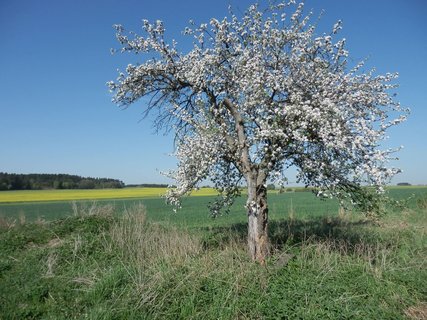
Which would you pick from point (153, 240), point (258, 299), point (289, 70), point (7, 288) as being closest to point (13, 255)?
point (7, 288)

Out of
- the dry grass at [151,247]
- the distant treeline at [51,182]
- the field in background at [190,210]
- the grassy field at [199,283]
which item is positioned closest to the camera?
the grassy field at [199,283]

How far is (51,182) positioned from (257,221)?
71.1 meters

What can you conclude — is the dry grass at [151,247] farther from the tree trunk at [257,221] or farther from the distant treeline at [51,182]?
the distant treeline at [51,182]

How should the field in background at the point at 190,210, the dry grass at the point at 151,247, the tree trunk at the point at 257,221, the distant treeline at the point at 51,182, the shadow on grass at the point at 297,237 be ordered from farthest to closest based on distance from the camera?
the distant treeline at the point at 51,182 → the field in background at the point at 190,210 → the shadow on grass at the point at 297,237 → the tree trunk at the point at 257,221 → the dry grass at the point at 151,247

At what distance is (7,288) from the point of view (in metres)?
8.86

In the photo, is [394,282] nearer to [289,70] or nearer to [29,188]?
[289,70]

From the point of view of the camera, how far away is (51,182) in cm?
7200

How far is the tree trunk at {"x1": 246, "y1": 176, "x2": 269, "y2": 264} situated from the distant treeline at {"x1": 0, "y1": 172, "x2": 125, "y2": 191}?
68.2m

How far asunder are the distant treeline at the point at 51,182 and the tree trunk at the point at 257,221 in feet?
224

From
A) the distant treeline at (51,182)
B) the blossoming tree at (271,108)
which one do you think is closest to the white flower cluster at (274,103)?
the blossoming tree at (271,108)

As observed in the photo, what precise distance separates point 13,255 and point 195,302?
786cm

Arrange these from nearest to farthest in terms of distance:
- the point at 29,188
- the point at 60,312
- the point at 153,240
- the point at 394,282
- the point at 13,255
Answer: the point at 60,312 < the point at 394,282 < the point at 153,240 < the point at 13,255 < the point at 29,188

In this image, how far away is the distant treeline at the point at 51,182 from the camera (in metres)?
66.9

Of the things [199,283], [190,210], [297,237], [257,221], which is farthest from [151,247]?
[190,210]
